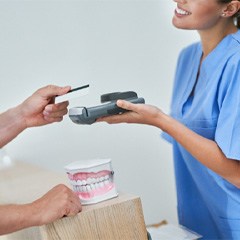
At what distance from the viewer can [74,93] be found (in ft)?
3.80

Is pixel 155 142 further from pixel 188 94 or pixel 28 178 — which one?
pixel 28 178

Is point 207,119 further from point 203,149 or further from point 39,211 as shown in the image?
point 39,211

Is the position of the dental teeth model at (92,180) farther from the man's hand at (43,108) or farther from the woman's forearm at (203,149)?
the man's hand at (43,108)

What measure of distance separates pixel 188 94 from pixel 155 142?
0.49 metres

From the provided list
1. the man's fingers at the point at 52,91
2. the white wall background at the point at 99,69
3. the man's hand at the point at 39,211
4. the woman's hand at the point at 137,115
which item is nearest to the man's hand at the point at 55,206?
the man's hand at the point at 39,211

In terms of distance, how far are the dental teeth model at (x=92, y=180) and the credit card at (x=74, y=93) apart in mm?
187

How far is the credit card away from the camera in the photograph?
→ 3.66 ft

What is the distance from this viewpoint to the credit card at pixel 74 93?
112cm

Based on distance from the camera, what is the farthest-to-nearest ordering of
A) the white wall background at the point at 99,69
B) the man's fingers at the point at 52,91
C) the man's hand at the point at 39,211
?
the white wall background at the point at 99,69 → the man's fingers at the point at 52,91 → the man's hand at the point at 39,211

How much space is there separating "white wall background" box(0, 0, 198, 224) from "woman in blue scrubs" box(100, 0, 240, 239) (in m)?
0.30

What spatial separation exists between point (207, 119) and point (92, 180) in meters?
0.44

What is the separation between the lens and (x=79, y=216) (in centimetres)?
100

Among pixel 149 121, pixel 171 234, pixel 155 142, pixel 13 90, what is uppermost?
pixel 13 90

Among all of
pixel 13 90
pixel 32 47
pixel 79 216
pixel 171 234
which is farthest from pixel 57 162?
pixel 79 216
